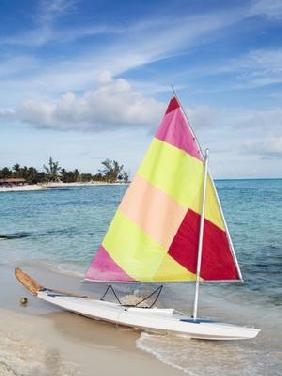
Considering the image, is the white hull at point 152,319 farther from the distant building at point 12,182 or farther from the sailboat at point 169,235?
the distant building at point 12,182

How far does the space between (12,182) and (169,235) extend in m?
162

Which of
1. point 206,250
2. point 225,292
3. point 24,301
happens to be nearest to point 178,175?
point 206,250

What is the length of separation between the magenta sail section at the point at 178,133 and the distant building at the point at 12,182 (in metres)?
156

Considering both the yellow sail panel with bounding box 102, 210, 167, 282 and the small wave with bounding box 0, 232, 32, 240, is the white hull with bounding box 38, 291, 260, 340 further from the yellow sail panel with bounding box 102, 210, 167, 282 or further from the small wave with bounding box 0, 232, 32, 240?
the small wave with bounding box 0, 232, 32, 240

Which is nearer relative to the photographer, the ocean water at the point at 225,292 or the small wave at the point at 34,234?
the ocean water at the point at 225,292

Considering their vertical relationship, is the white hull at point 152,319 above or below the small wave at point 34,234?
above

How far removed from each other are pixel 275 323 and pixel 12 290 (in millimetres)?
8314

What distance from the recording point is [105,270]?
12367mm

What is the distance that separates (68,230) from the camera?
37500 millimetres

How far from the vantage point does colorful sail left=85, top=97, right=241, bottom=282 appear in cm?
1149

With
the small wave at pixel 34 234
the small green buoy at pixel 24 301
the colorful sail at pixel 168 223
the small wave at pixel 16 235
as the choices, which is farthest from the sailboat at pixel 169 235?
the small wave at pixel 34 234

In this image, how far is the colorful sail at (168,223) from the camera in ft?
37.7

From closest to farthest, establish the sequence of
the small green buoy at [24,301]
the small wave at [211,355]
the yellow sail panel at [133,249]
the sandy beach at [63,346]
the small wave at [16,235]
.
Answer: the sandy beach at [63,346] < the small wave at [211,355] < the yellow sail panel at [133,249] < the small green buoy at [24,301] < the small wave at [16,235]

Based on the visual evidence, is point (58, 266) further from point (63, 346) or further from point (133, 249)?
point (63, 346)
